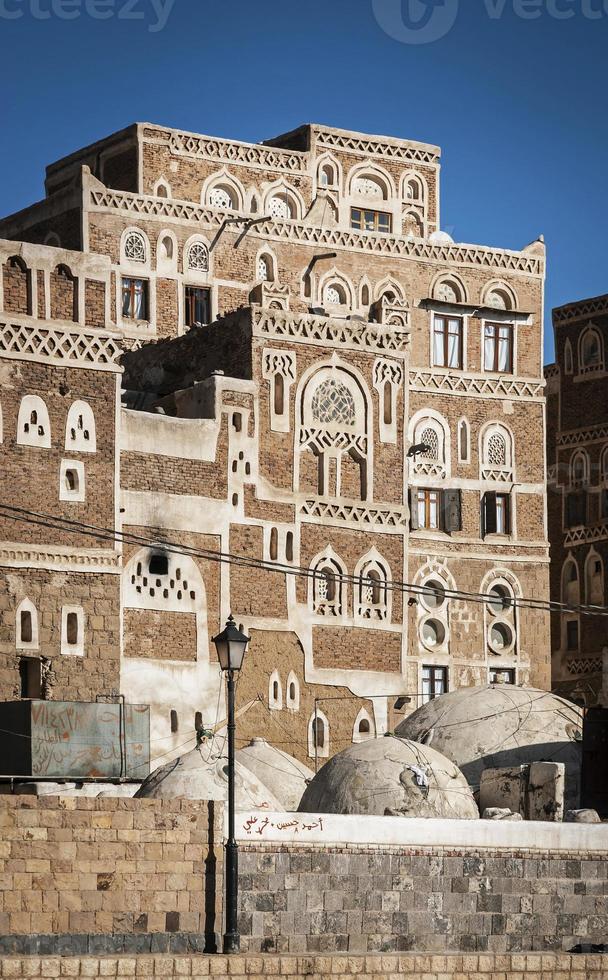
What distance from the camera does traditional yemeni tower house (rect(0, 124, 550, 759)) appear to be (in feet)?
132

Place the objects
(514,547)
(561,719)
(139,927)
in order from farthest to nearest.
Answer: (514,547) < (561,719) < (139,927)

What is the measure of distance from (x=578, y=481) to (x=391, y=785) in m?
28.6

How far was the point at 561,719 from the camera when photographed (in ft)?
123

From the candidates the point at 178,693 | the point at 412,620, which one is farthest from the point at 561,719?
the point at 412,620

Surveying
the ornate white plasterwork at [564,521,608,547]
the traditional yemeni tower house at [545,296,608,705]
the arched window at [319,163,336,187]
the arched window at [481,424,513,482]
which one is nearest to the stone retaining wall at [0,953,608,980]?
the arched window at [481,424,513,482]

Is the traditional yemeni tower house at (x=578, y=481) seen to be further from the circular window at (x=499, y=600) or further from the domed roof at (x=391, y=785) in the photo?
the domed roof at (x=391, y=785)

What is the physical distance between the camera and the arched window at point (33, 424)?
130 ft

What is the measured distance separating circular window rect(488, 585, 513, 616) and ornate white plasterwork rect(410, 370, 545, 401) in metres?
4.49

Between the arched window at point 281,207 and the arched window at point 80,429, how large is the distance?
12273 mm

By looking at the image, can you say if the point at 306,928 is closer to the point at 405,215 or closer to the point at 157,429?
the point at 157,429

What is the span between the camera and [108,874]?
27.8 meters

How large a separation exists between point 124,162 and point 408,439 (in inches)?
363

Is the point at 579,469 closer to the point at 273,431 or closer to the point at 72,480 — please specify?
the point at 273,431

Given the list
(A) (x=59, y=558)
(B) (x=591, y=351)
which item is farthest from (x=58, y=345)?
(B) (x=591, y=351)
